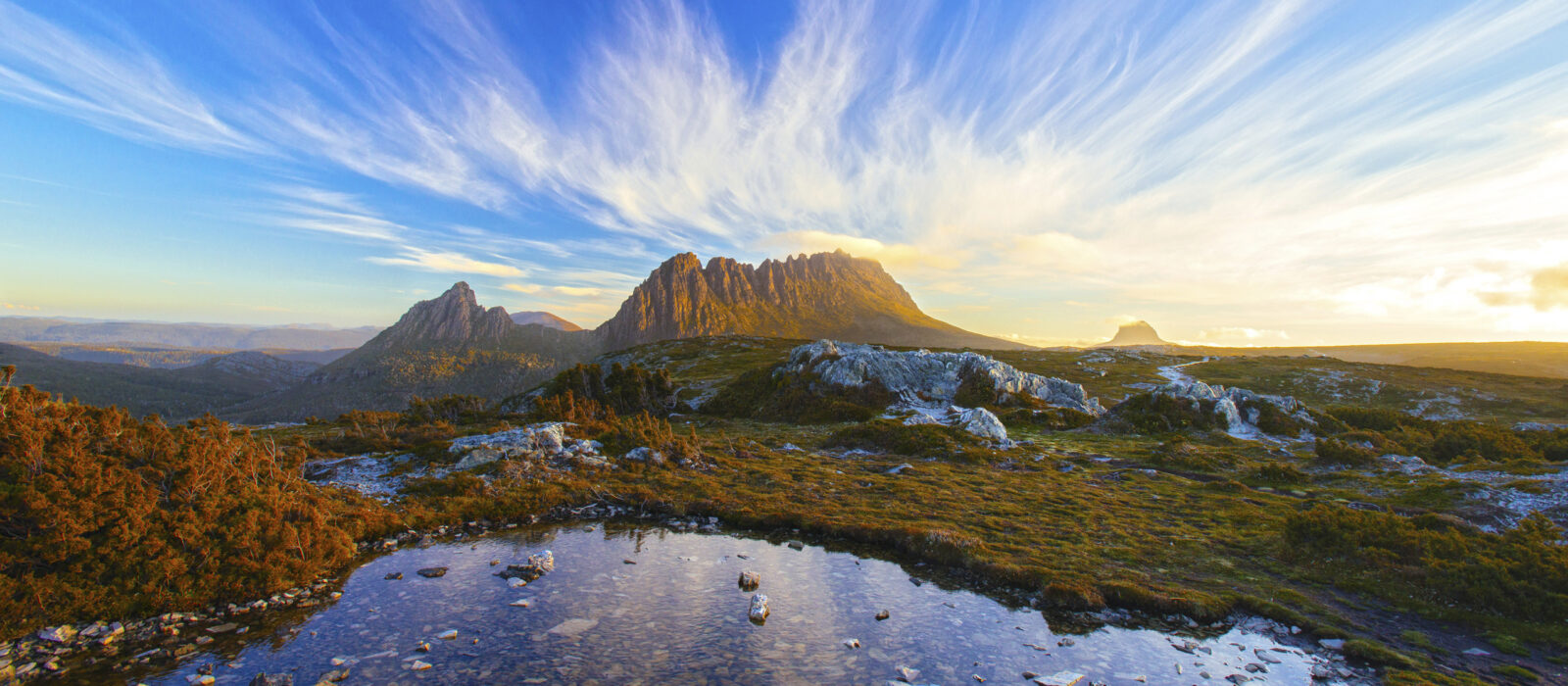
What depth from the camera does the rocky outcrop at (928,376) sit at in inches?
2394

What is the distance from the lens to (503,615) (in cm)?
1392

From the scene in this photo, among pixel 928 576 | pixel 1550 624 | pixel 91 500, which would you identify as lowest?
pixel 928 576

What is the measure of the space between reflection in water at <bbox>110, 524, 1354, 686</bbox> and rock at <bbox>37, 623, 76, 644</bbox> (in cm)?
298

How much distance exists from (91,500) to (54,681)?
453cm

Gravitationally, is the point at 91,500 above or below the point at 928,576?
above

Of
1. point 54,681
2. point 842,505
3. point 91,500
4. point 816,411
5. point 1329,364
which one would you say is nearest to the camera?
point 54,681

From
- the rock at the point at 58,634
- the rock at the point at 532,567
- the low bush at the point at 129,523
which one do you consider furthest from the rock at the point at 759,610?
the rock at the point at 58,634

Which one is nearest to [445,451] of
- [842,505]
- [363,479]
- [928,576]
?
[363,479]

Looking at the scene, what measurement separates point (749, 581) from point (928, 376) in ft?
172

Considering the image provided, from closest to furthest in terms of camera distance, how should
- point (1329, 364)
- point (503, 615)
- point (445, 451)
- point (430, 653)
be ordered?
point (430, 653) < point (503, 615) < point (445, 451) < point (1329, 364)

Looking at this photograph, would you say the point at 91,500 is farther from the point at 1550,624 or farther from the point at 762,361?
the point at 762,361

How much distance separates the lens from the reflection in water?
1159 centimetres

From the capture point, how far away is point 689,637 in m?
13.1

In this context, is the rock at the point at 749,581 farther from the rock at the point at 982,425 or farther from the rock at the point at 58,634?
the rock at the point at 982,425
